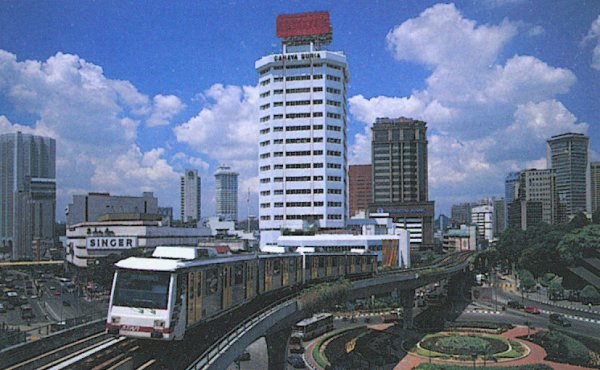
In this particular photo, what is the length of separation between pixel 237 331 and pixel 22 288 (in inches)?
2525

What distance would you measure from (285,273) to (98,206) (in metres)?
99.9

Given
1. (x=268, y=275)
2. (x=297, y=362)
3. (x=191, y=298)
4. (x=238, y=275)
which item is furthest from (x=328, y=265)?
(x=191, y=298)

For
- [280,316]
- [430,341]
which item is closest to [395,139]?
[430,341]

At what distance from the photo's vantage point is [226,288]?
75.0 feet

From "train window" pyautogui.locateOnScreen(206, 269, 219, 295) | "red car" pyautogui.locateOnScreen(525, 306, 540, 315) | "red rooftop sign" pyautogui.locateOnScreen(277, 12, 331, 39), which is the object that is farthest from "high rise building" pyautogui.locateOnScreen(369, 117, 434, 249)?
"train window" pyautogui.locateOnScreen(206, 269, 219, 295)

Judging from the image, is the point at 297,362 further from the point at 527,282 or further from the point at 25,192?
the point at 25,192

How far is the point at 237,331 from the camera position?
20266 millimetres

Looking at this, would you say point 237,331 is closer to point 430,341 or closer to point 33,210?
point 430,341

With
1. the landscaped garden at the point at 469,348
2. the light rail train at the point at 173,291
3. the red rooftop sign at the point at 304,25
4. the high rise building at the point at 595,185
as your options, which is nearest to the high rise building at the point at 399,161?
the high rise building at the point at 595,185

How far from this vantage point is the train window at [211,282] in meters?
20.5

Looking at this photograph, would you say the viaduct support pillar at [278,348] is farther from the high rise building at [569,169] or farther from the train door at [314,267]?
the high rise building at [569,169]

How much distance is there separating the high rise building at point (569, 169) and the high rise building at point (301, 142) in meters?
90.4

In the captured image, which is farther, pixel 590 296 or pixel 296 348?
pixel 590 296

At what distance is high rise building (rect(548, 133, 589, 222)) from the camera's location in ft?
507
